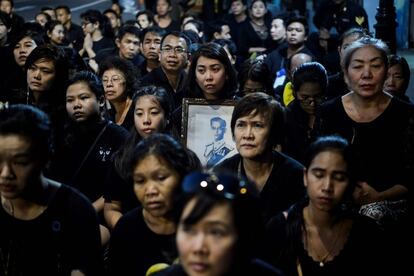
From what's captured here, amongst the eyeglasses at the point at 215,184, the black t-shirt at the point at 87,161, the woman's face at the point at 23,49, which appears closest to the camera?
the eyeglasses at the point at 215,184

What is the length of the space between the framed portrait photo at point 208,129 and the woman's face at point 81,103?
0.72m

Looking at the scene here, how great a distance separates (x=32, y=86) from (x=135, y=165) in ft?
8.20

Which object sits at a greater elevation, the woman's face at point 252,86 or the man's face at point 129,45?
the man's face at point 129,45

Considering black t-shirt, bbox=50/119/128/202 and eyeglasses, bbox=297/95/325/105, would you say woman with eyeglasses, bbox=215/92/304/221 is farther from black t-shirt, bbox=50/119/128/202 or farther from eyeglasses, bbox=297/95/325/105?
eyeglasses, bbox=297/95/325/105

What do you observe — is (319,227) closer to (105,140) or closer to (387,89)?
(105,140)

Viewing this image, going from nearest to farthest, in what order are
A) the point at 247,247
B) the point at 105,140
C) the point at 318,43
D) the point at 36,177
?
1. the point at 247,247
2. the point at 36,177
3. the point at 105,140
4. the point at 318,43

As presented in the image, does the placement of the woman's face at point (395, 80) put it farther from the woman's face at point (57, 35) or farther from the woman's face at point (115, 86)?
the woman's face at point (57, 35)

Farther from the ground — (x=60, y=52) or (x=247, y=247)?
(x=60, y=52)

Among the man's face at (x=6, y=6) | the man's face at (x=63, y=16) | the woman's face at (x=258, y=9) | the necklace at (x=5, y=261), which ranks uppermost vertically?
the man's face at (x=6, y=6)

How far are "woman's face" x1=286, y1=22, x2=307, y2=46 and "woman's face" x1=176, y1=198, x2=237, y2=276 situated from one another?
731cm

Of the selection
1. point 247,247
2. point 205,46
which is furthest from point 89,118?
point 247,247

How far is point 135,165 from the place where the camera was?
12.7ft

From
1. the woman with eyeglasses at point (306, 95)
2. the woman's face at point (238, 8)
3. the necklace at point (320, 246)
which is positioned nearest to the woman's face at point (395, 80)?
the woman with eyeglasses at point (306, 95)

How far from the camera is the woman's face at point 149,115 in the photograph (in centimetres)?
530
